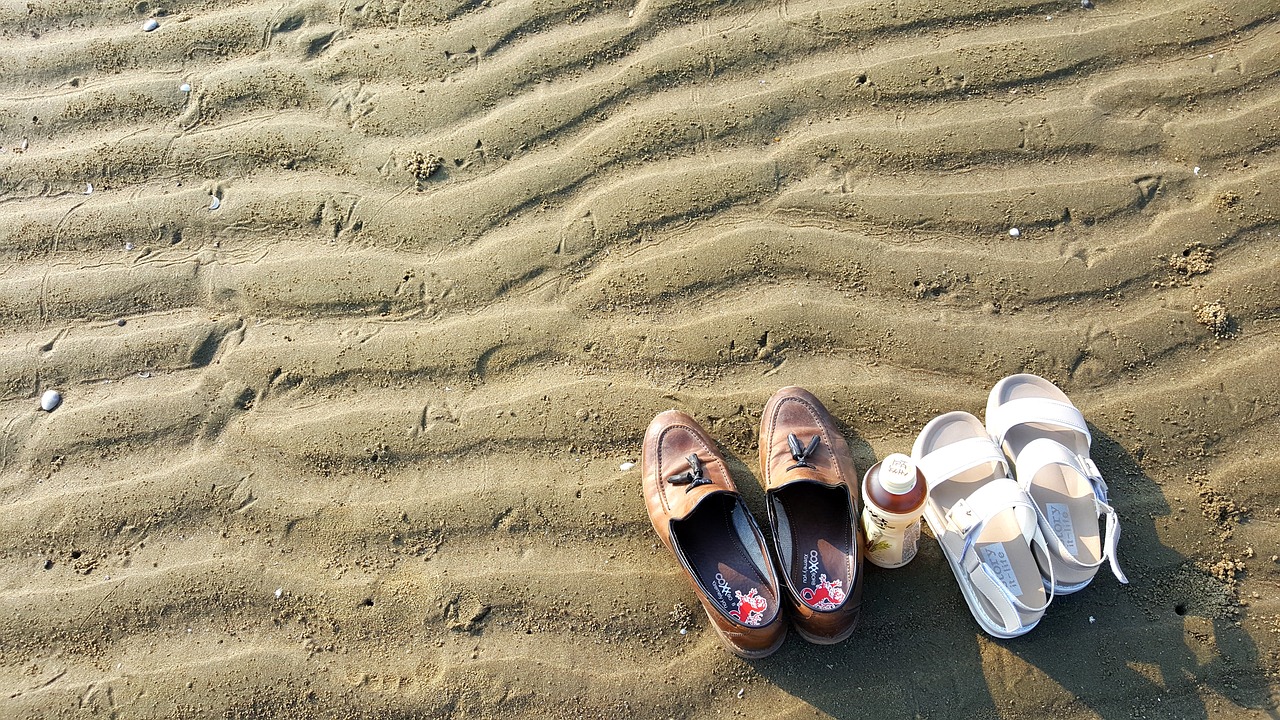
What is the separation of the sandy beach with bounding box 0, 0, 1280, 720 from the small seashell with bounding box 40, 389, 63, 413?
3cm

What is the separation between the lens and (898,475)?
6.35ft

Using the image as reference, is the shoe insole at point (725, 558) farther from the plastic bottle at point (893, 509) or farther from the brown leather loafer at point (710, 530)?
the plastic bottle at point (893, 509)

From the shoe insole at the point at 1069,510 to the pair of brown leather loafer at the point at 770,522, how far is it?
0.56m

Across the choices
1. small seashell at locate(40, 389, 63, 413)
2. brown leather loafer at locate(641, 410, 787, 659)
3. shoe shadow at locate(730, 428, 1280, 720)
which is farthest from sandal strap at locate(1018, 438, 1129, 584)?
small seashell at locate(40, 389, 63, 413)

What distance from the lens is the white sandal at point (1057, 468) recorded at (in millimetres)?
2141

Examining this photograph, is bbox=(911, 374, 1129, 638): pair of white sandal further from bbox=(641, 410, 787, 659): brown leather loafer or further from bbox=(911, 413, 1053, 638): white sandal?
bbox=(641, 410, 787, 659): brown leather loafer

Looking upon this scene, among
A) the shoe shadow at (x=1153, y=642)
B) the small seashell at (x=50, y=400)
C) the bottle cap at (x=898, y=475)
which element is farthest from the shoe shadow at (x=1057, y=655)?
the small seashell at (x=50, y=400)

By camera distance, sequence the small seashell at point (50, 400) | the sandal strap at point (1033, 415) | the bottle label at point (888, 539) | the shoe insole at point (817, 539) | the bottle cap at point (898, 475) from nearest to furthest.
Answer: the bottle cap at point (898, 475), the bottle label at point (888, 539), the shoe insole at point (817, 539), the sandal strap at point (1033, 415), the small seashell at point (50, 400)

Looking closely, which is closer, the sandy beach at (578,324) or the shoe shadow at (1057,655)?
the shoe shadow at (1057,655)

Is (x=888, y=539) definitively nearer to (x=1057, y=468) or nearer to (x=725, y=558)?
(x=725, y=558)

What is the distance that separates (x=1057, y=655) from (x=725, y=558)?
97 centimetres

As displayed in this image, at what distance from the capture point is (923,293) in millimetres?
2533

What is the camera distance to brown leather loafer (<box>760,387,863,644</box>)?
2.06 metres

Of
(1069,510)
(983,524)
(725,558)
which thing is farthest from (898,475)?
(1069,510)
